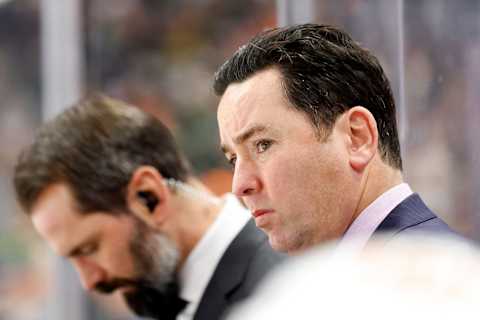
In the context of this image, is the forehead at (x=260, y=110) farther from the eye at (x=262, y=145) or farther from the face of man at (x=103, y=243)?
the face of man at (x=103, y=243)

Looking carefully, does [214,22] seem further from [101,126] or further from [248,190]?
[248,190]

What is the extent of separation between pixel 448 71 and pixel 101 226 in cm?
94

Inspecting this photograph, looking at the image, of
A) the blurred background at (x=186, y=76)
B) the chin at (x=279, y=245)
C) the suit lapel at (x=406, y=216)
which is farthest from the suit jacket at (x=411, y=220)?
the blurred background at (x=186, y=76)

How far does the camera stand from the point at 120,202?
7.12ft

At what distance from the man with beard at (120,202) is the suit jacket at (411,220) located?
0.91 m

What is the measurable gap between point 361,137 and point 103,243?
3.59ft

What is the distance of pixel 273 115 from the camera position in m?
1.24

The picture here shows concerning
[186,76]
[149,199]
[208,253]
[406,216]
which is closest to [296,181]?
[406,216]

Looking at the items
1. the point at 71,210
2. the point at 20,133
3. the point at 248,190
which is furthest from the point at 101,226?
the point at 20,133

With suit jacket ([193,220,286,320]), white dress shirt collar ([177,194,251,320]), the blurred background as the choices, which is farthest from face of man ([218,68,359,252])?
white dress shirt collar ([177,194,251,320])

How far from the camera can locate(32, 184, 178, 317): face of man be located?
84.4 inches

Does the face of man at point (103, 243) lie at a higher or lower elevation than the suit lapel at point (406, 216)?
lower

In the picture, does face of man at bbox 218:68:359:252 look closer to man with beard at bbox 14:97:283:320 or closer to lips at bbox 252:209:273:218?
lips at bbox 252:209:273:218

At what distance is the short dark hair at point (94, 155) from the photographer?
6.98 ft
